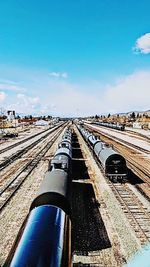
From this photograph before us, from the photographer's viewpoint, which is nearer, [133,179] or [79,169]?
[133,179]

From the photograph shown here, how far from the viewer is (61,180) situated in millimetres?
13297

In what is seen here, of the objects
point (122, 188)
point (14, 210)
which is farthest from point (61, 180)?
point (122, 188)

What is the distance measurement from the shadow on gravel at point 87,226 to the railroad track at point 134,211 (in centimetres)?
172

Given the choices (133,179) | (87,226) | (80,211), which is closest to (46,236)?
(87,226)

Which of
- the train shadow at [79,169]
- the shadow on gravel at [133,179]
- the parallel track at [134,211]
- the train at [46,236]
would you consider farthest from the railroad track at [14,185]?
the shadow on gravel at [133,179]

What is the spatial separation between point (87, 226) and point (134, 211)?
3679 millimetres

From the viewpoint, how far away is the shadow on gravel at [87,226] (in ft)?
40.1

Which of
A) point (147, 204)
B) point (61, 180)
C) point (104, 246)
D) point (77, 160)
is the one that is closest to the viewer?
point (104, 246)

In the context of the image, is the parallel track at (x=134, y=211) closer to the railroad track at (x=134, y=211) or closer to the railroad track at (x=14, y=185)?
the railroad track at (x=134, y=211)

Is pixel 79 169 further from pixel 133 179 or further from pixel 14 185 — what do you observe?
pixel 14 185

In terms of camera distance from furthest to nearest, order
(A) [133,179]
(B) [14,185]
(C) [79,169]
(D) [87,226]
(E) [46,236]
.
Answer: (C) [79,169] < (A) [133,179] < (B) [14,185] < (D) [87,226] < (E) [46,236]

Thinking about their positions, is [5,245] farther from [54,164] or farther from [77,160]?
[77,160]

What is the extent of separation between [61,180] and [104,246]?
3748mm

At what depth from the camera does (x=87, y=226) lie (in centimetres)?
1425
